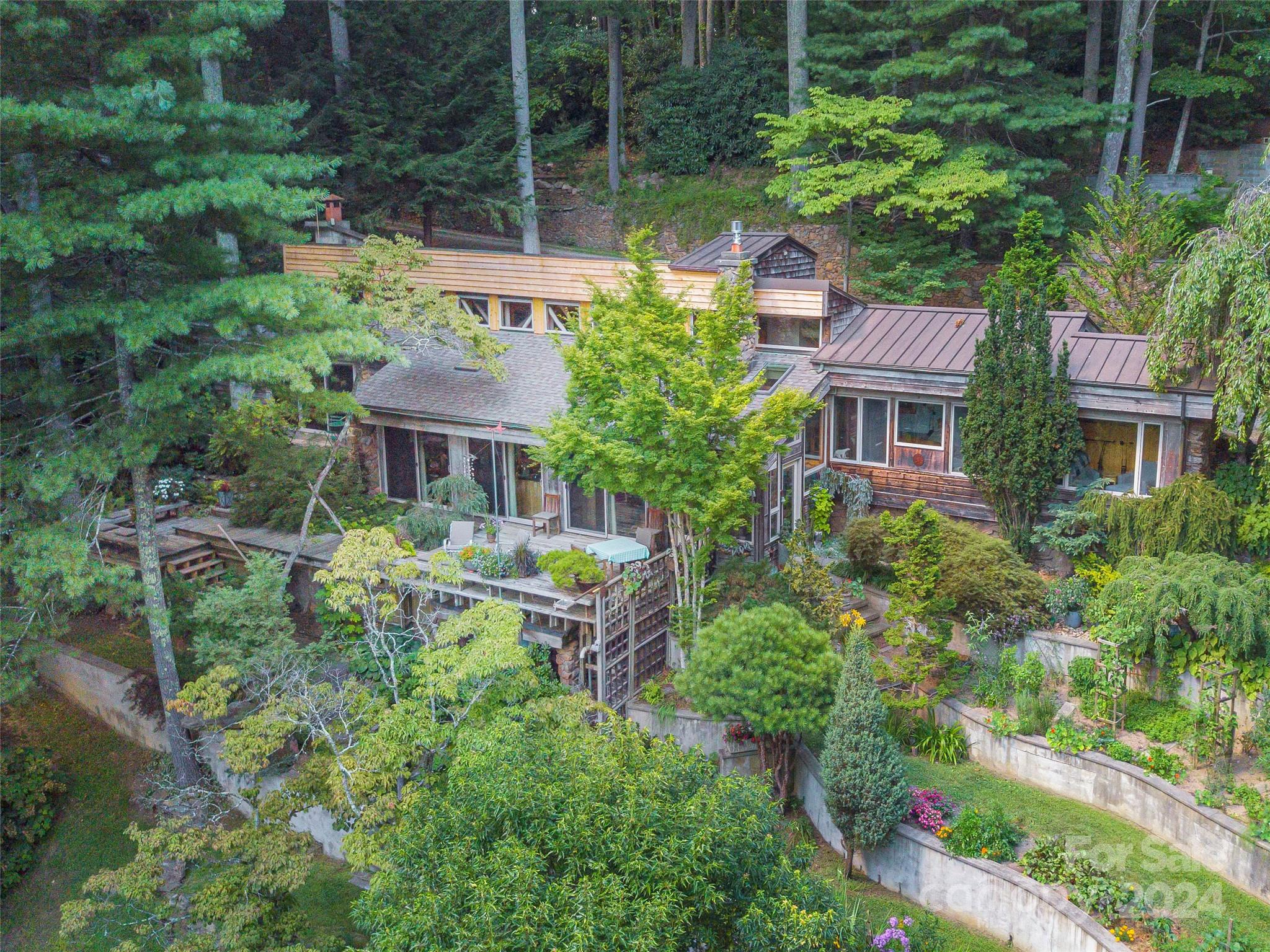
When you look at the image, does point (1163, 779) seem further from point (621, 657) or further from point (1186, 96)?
point (1186, 96)

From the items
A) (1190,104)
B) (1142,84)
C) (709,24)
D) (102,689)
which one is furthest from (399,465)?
(709,24)

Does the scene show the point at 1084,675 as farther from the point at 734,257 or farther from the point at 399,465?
the point at 399,465

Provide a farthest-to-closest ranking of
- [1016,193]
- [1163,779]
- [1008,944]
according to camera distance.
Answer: [1016,193] → [1163,779] → [1008,944]

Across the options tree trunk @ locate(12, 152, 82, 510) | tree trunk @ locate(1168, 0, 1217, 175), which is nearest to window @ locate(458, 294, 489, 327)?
tree trunk @ locate(12, 152, 82, 510)

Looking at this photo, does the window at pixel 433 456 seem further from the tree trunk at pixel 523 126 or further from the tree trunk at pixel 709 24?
the tree trunk at pixel 709 24

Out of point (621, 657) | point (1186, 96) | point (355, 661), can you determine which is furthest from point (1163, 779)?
point (1186, 96)
